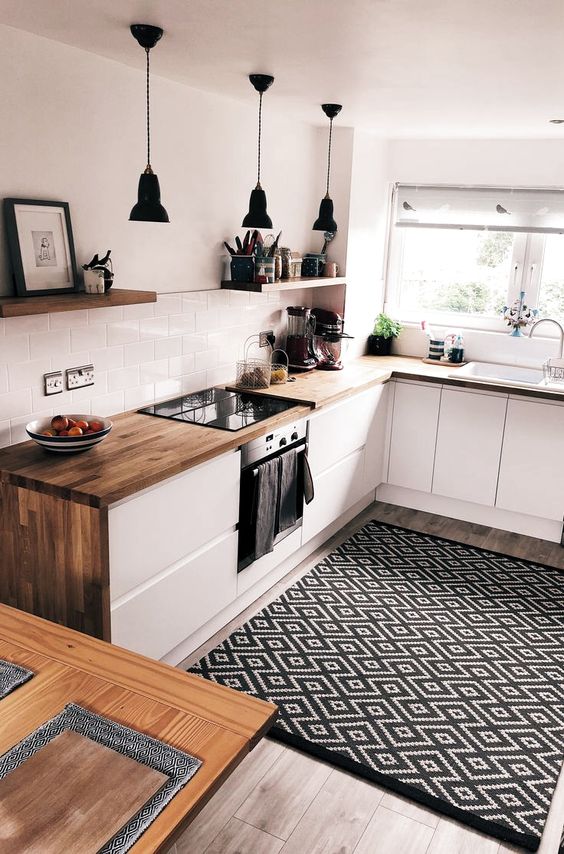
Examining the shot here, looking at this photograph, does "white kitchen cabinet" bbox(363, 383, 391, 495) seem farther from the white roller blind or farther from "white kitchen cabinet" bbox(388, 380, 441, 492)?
the white roller blind

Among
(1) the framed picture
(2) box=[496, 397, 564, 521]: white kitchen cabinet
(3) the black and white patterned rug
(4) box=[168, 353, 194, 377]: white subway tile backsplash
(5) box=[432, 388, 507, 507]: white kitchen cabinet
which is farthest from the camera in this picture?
(5) box=[432, 388, 507, 507]: white kitchen cabinet

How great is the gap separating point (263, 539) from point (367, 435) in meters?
1.40

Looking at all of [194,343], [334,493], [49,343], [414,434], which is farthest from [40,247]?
[414,434]

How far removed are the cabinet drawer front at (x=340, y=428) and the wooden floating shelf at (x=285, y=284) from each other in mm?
700

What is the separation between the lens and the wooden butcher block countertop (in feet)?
8.18

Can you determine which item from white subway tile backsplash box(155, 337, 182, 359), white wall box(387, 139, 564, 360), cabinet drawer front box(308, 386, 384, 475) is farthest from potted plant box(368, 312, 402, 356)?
white subway tile backsplash box(155, 337, 182, 359)

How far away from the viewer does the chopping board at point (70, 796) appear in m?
1.25

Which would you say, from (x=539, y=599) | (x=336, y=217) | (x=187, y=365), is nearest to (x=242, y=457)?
(x=187, y=365)

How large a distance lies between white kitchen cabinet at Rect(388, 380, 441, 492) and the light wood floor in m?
2.40

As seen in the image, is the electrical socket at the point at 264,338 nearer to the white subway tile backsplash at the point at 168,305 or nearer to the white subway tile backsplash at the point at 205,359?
the white subway tile backsplash at the point at 205,359

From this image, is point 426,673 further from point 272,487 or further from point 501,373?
point 501,373

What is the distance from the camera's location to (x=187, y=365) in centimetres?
383

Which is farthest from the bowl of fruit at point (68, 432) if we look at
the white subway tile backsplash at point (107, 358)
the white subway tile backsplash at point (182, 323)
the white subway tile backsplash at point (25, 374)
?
the white subway tile backsplash at point (182, 323)

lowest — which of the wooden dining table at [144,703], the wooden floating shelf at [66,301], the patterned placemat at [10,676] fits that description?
the wooden dining table at [144,703]
